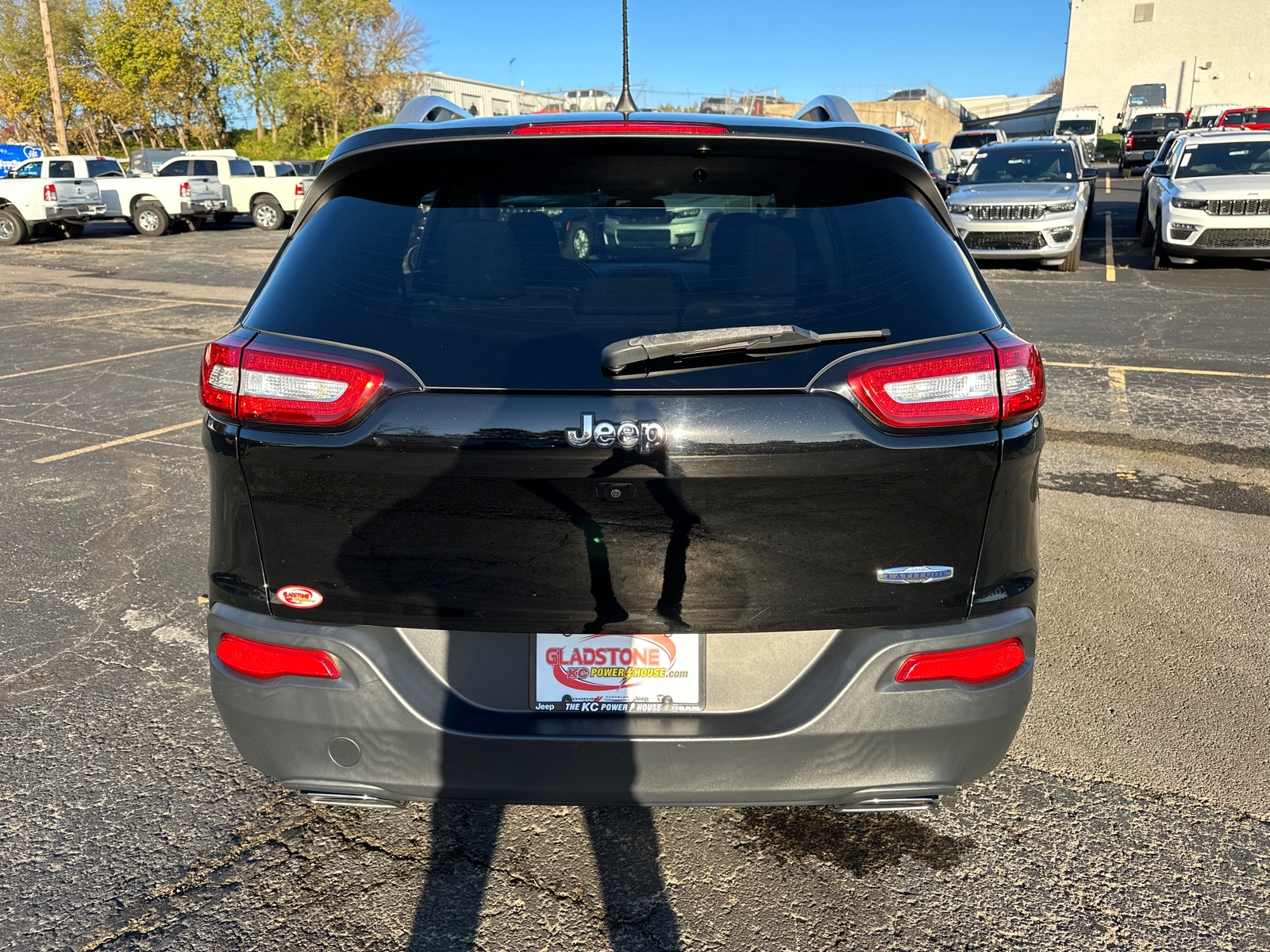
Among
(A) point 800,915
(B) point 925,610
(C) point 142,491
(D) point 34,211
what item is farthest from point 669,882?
(D) point 34,211

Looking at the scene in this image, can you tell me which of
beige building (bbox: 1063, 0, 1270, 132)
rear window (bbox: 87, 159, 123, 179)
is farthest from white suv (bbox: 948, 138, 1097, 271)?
beige building (bbox: 1063, 0, 1270, 132)

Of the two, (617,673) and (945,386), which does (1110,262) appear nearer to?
(945,386)

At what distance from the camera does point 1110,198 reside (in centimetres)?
2752

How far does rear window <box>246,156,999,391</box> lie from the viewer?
6.75 feet

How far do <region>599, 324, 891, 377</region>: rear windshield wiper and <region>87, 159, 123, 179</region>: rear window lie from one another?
29851 mm

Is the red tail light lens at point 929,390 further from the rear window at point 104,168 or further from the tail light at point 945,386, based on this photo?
the rear window at point 104,168

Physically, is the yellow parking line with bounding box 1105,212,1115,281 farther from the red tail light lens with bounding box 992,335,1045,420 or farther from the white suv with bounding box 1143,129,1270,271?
the red tail light lens with bounding box 992,335,1045,420

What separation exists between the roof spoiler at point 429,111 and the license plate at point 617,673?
4.94 ft

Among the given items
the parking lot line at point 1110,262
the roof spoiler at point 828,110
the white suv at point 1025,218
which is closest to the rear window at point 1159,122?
the parking lot line at point 1110,262

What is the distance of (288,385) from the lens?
206 cm

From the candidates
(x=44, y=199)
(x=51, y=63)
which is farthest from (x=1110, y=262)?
(x=51, y=63)

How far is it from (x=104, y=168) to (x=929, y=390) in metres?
31.8

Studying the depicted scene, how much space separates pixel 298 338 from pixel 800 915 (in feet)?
5.87

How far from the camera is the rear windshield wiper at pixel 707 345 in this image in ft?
6.50
